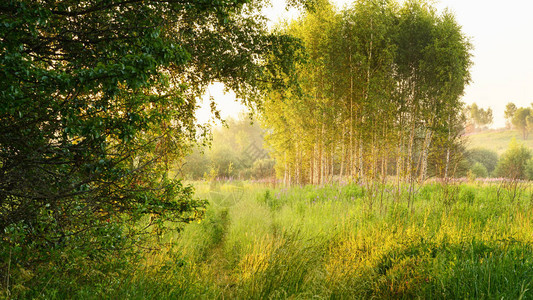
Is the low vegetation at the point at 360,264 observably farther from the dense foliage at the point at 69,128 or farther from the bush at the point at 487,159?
the bush at the point at 487,159

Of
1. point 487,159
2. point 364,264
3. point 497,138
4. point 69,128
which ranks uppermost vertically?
point 497,138

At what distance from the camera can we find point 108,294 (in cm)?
293

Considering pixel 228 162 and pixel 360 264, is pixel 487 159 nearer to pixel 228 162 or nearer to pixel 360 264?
pixel 228 162

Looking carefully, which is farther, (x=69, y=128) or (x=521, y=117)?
(x=521, y=117)

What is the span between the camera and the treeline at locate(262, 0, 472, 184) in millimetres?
13703

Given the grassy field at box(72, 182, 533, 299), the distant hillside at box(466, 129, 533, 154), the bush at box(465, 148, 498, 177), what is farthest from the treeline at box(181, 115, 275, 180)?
the distant hillside at box(466, 129, 533, 154)

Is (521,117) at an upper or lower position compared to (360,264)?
upper

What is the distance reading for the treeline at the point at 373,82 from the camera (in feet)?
45.0

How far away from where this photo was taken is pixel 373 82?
13625 mm

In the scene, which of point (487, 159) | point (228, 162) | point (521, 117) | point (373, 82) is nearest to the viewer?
point (373, 82)

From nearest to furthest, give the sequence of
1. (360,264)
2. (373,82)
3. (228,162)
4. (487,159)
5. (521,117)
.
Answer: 1. (360,264)
2. (373,82)
3. (228,162)
4. (487,159)
5. (521,117)

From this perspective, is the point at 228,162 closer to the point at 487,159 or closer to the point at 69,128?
the point at 69,128

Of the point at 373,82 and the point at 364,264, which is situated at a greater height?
the point at 373,82

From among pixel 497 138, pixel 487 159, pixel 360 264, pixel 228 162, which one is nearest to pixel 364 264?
pixel 360 264
